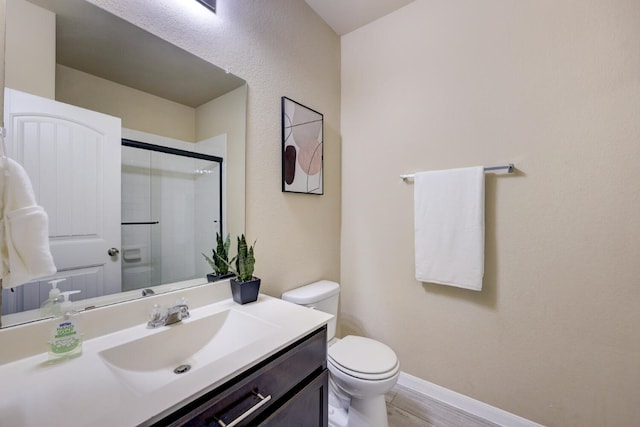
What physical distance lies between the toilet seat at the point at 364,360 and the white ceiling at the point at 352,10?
2166 mm

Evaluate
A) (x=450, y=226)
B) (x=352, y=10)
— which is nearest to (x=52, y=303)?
(x=450, y=226)

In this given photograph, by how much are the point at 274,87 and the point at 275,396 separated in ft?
4.86

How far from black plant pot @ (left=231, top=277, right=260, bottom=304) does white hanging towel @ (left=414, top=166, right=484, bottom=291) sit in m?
1.02

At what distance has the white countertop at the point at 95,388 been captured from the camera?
515 mm

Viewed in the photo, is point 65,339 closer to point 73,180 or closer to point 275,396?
point 73,180

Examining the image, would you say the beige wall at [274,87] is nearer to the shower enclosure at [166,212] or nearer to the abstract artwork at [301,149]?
the abstract artwork at [301,149]

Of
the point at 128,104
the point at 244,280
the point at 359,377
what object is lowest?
the point at 359,377

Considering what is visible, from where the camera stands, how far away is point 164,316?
3.17 ft

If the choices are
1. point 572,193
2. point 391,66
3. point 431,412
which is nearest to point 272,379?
point 431,412

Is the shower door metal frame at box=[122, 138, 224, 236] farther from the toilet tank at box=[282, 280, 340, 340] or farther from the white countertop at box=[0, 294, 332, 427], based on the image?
the white countertop at box=[0, 294, 332, 427]

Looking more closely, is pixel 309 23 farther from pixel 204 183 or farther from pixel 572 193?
pixel 572 193

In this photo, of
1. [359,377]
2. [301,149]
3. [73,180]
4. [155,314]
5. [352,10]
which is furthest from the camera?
[352,10]

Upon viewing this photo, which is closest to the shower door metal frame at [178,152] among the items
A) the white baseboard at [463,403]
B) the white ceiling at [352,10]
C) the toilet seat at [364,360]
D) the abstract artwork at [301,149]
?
the abstract artwork at [301,149]

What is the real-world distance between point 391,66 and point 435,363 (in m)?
2.02
